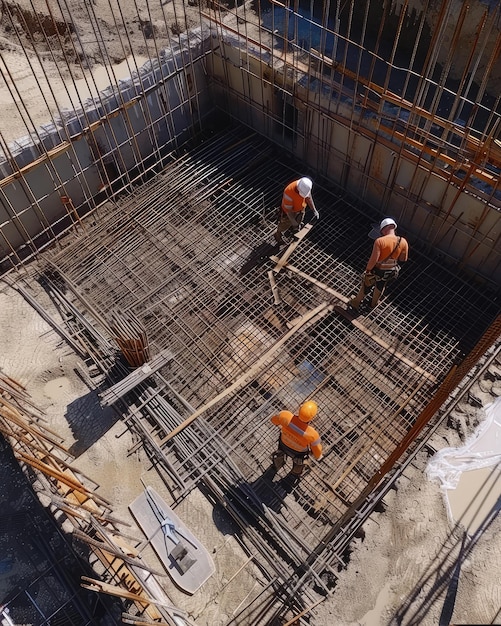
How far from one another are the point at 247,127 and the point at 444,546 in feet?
28.7

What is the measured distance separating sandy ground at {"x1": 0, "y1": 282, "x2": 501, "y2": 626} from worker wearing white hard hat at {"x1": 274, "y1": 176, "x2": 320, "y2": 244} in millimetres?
3914

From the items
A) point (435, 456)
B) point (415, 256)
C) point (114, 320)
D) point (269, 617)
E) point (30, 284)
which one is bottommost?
point (269, 617)

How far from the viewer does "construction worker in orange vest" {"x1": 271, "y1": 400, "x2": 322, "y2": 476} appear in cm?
546

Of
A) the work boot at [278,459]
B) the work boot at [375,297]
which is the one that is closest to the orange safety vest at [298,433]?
the work boot at [278,459]

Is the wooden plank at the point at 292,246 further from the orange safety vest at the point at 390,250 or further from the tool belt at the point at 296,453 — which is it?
the tool belt at the point at 296,453

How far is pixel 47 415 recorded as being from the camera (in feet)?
23.4

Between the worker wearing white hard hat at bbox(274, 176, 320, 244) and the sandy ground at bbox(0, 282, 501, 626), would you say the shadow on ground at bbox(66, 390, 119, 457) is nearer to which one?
the sandy ground at bbox(0, 282, 501, 626)

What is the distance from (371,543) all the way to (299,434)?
1.88 metres

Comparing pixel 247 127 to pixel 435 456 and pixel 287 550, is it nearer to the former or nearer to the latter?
pixel 435 456

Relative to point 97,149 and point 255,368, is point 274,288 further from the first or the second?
point 97,149

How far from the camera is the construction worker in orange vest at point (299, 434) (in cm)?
546

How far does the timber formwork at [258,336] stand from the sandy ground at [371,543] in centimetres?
30

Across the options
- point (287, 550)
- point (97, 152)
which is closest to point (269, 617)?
point (287, 550)

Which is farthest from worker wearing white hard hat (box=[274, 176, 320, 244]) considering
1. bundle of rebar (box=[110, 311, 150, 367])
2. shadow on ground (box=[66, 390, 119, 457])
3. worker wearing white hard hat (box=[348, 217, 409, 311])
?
shadow on ground (box=[66, 390, 119, 457])
